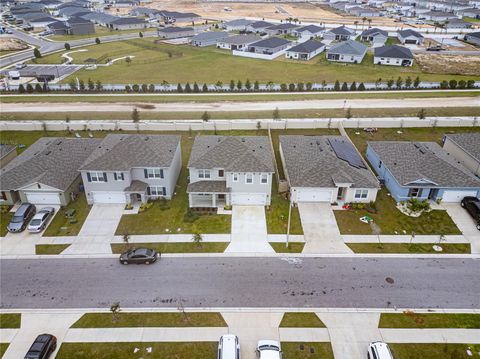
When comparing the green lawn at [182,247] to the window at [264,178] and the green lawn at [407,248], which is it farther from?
the green lawn at [407,248]

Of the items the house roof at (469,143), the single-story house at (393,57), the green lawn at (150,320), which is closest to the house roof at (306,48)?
the single-story house at (393,57)

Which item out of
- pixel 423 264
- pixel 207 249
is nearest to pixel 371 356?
pixel 423 264

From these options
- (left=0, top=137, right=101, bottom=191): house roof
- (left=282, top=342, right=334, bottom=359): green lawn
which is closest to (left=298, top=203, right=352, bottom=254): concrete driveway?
(left=282, top=342, right=334, bottom=359): green lawn

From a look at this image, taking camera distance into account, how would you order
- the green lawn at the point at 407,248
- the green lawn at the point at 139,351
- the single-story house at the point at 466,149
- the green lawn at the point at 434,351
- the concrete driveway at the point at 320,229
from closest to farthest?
the green lawn at the point at 434,351 → the green lawn at the point at 139,351 → the green lawn at the point at 407,248 → the concrete driveway at the point at 320,229 → the single-story house at the point at 466,149

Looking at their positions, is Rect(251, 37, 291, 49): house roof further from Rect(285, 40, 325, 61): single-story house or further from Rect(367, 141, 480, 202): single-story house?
Rect(367, 141, 480, 202): single-story house

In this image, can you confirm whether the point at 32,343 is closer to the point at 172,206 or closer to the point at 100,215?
the point at 100,215

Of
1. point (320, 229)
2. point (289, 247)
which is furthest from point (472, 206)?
point (289, 247)
